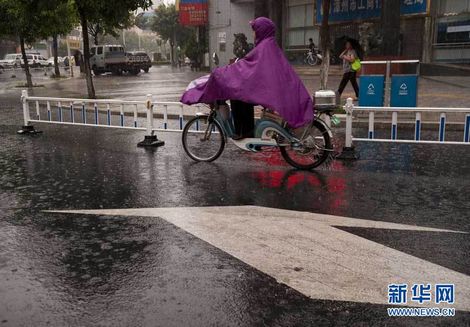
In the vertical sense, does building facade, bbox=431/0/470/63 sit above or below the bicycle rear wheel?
above

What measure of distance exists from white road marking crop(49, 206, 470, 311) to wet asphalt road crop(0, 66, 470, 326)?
14 centimetres

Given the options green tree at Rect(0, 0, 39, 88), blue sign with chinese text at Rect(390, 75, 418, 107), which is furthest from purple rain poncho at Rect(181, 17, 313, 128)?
green tree at Rect(0, 0, 39, 88)

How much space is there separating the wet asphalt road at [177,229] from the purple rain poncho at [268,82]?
951 mm

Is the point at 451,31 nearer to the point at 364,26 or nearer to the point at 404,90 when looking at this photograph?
the point at 364,26

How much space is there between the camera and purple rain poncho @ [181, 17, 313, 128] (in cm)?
703

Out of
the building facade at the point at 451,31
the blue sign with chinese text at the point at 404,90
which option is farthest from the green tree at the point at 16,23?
the building facade at the point at 451,31

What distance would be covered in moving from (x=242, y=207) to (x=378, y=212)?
1476 mm

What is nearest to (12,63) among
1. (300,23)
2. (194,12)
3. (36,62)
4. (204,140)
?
(36,62)

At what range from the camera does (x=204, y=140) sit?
8414mm

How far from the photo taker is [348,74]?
46.5ft

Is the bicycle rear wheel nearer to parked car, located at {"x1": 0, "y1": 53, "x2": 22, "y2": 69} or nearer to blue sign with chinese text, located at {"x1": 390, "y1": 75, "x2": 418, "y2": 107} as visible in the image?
blue sign with chinese text, located at {"x1": 390, "y1": 75, "x2": 418, "y2": 107}

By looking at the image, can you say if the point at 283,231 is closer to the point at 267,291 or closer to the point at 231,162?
the point at 267,291

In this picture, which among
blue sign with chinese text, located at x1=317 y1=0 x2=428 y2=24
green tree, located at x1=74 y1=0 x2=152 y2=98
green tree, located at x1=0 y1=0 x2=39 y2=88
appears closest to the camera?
green tree, located at x1=74 y1=0 x2=152 y2=98

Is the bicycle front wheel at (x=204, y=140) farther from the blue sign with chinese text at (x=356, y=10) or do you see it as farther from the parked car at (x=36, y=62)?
the parked car at (x=36, y=62)
